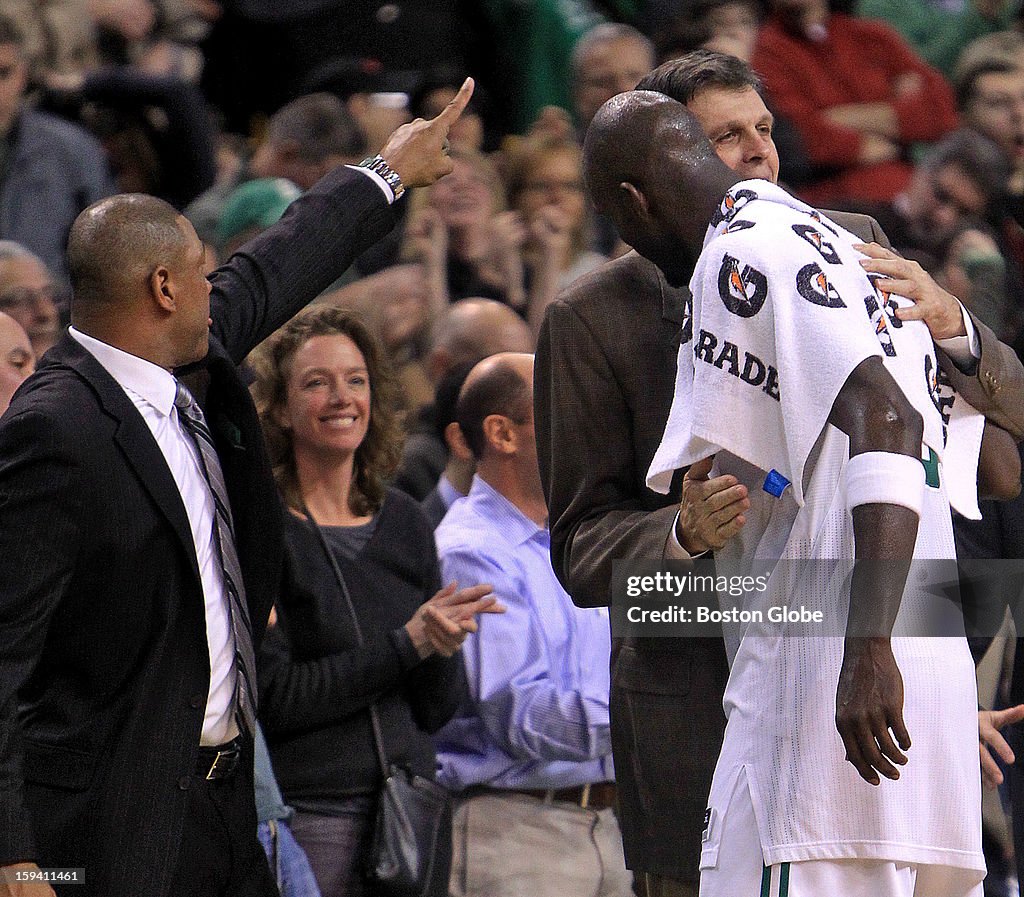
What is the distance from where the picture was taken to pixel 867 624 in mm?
2303

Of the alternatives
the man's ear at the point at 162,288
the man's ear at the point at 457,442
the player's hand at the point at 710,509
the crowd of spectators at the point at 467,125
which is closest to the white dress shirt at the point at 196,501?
the man's ear at the point at 162,288

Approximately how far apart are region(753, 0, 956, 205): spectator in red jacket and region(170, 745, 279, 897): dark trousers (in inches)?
197

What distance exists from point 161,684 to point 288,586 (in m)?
1.17

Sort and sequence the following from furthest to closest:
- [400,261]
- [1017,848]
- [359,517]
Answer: [400,261] → [359,517] → [1017,848]

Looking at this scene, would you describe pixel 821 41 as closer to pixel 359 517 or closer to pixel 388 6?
pixel 388 6

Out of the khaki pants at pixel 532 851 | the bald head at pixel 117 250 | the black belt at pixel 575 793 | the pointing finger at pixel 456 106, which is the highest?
the pointing finger at pixel 456 106

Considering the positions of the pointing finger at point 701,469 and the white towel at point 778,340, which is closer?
the white towel at point 778,340

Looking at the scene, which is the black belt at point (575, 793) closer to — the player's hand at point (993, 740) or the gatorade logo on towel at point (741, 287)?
the player's hand at point (993, 740)

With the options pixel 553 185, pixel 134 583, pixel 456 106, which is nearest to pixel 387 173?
pixel 456 106

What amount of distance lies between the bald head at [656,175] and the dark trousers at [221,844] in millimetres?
1286

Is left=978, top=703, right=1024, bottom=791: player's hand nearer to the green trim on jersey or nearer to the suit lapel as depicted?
the green trim on jersey

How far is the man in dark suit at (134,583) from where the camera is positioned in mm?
3064

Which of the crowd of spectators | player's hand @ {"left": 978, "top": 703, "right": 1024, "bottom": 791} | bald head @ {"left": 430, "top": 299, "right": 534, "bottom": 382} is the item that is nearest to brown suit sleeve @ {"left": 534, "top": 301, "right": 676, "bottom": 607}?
player's hand @ {"left": 978, "top": 703, "right": 1024, "bottom": 791}

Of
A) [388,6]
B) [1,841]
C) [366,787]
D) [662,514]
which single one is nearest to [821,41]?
[388,6]
